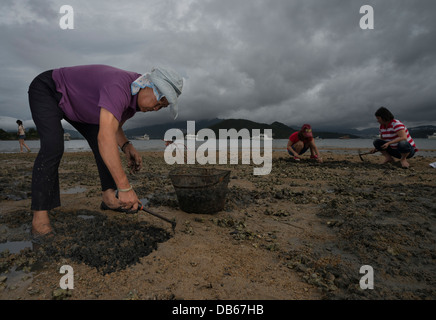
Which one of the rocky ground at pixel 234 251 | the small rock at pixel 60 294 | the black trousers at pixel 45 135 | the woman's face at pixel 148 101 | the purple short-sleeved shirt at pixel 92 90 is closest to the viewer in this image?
the small rock at pixel 60 294

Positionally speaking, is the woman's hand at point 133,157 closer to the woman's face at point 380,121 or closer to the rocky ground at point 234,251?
the rocky ground at point 234,251

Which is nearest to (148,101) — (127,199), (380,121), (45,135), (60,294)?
(127,199)

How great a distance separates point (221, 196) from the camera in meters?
3.81

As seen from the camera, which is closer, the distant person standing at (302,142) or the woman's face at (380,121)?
the woman's face at (380,121)

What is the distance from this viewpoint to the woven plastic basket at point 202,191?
3.59 meters

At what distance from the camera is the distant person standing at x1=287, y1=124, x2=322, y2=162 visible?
9.44 metres

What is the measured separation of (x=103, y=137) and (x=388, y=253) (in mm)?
3079

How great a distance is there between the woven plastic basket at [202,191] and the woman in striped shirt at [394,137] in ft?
23.1

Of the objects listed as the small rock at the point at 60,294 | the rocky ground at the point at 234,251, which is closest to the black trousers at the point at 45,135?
the rocky ground at the point at 234,251

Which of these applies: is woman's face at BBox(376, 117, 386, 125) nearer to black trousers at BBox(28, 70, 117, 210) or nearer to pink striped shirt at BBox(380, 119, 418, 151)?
pink striped shirt at BBox(380, 119, 418, 151)

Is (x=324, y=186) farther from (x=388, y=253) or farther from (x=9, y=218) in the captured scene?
(x=9, y=218)

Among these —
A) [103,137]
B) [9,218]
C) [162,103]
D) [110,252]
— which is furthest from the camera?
[9,218]

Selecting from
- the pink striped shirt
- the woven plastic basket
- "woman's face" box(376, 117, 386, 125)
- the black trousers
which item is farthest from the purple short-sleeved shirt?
the pink striped shirt
